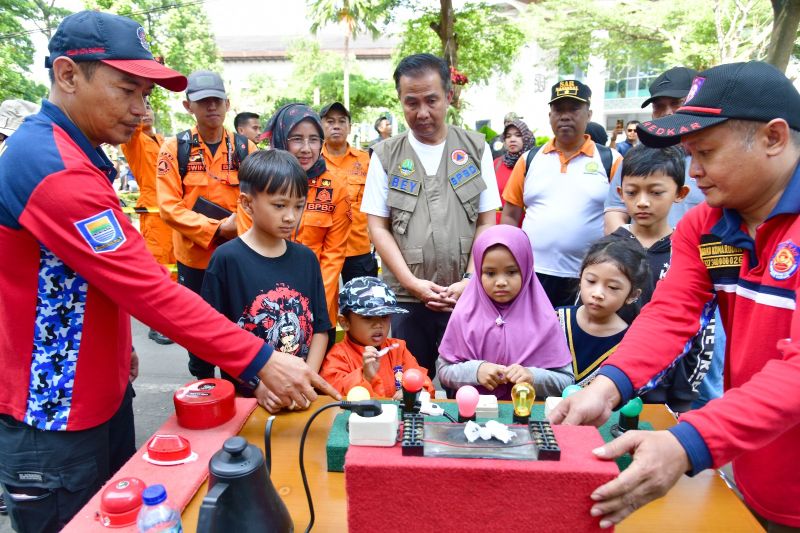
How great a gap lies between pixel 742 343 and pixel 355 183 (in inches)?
122

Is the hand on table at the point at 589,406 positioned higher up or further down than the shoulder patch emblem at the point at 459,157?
further down

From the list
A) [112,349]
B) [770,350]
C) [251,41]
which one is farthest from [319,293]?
[251,41]

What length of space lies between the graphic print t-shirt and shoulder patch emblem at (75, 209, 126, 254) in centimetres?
71

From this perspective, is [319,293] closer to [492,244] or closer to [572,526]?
[492,244]

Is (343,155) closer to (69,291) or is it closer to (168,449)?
(69,291)

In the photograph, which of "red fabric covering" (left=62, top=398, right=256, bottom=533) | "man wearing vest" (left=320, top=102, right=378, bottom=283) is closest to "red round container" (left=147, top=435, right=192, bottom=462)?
"red fabric covering" (left=62, top=398, right=256, bottom=533)

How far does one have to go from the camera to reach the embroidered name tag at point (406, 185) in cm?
260

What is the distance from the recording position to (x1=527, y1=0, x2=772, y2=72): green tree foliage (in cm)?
1359

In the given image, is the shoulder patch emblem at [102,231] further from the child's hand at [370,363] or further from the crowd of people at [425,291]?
the child's hand at [370,363]

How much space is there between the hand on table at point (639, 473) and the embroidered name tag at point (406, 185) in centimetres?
173

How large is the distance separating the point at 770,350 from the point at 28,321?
6.10ft

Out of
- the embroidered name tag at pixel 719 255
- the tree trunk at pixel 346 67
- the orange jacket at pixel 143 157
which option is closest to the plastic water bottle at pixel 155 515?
the embroidered name tag at pixel 719 255

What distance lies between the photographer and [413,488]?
973mm

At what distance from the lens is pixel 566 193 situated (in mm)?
3027
